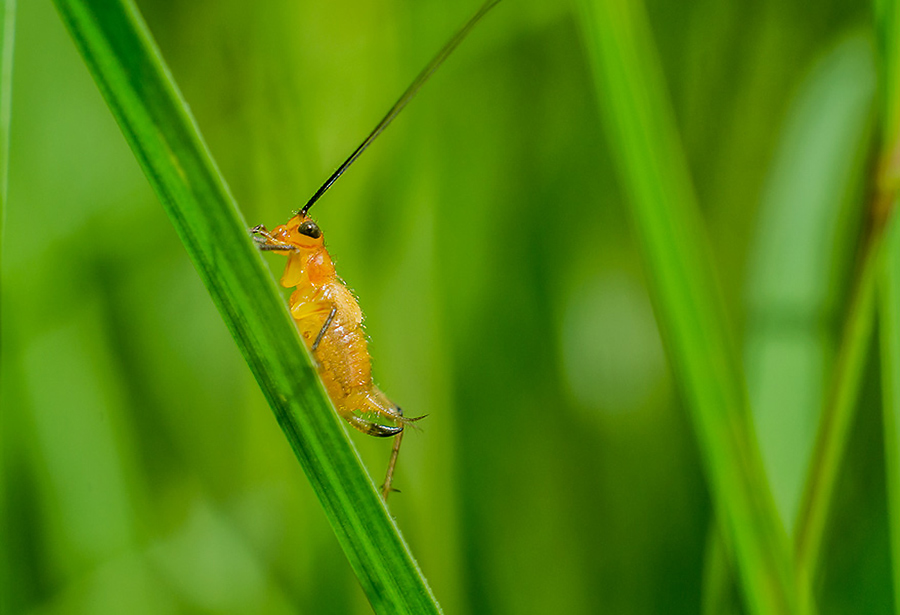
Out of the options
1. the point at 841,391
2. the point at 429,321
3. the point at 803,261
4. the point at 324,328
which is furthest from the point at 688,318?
the point at 429,321

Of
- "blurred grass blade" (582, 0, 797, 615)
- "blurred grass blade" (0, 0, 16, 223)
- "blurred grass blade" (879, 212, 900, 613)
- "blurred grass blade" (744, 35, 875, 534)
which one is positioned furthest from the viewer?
"blurred grass blade" (744, 35, 875, 534)

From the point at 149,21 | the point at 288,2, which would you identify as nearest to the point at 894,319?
the point at 288,2

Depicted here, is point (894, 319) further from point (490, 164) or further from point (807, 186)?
point (490, 164)

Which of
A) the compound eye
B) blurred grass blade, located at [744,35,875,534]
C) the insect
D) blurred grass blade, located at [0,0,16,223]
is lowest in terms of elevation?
blurred grass blade, located at [744,35,875,534]

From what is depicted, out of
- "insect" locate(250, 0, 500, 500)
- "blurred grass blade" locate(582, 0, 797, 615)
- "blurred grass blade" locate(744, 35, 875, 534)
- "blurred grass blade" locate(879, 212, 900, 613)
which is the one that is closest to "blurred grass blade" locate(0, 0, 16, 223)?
"insect" locate(250, 0, 500, 500)

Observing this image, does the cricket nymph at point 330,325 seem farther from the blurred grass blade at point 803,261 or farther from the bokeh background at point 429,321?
the blurred grass blade at point 803,261

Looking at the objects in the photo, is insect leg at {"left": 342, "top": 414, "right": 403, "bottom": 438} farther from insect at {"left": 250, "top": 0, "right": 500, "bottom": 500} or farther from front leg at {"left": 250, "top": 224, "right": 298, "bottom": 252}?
front leg at {"left": 250, "top": 224, "right": 298, "bottom": 252}

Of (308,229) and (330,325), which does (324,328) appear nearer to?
(330,325)
